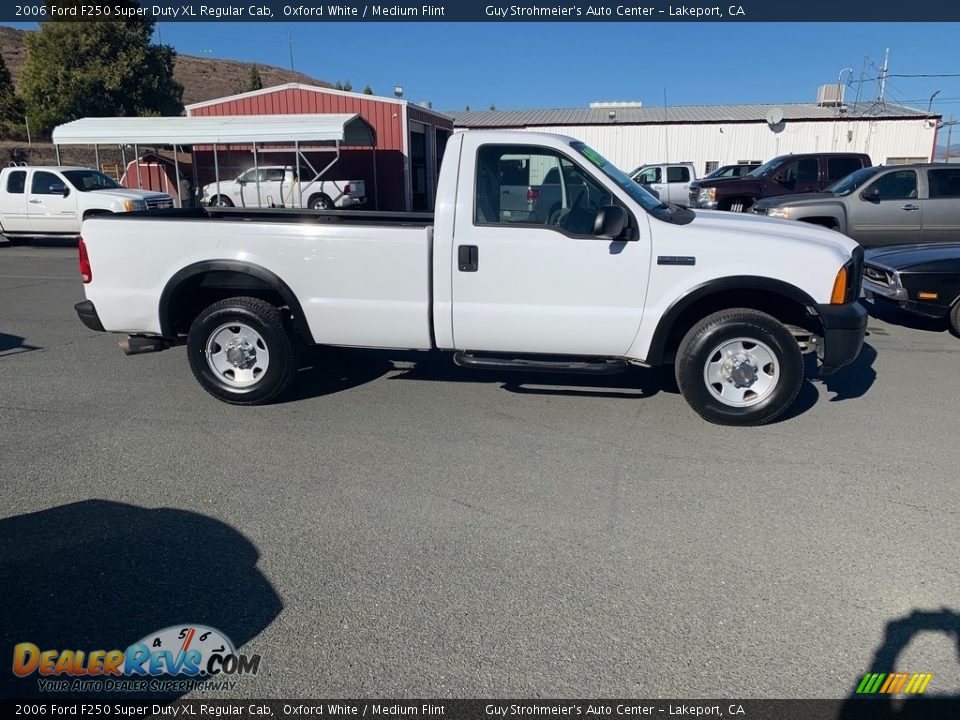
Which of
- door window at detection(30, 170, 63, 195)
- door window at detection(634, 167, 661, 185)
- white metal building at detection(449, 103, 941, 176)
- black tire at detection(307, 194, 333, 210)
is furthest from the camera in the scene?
white metal building at detection(449, 103, 941, 176)

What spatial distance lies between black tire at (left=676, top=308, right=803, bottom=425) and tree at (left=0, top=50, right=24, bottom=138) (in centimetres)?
4826

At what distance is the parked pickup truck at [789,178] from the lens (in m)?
16.2

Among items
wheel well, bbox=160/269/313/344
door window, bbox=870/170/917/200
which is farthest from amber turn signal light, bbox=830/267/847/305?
door window, bbox=870/170/917/200

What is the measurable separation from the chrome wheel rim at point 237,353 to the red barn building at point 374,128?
774 inches

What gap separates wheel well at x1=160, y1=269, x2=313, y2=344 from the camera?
17.7ft

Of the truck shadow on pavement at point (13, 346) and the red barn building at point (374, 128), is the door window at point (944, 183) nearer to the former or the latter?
the truck shadow on pavement at point (13, 346)

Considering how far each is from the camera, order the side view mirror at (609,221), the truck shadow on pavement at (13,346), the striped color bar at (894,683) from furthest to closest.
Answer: the truck shadow on pavement at (13,346) → the side view mirror at (609,221) → the striped color bar at (894,683)

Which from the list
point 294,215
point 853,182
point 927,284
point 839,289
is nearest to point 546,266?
point 839,289

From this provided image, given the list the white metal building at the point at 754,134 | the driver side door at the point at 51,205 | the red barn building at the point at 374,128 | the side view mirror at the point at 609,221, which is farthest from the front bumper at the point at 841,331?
the white metal building at the point at 754,134

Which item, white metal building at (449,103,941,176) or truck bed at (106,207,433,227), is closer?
truck bed at (106,207,433,227)

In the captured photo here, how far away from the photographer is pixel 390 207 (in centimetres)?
2597

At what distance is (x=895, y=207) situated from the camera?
37.2 ft

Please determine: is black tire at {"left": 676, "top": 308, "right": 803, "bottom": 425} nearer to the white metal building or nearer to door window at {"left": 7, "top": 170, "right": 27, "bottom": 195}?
door window at {"left": 7, "top": 170, "right": 27, "bottom": 195}

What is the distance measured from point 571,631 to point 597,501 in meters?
1.20
